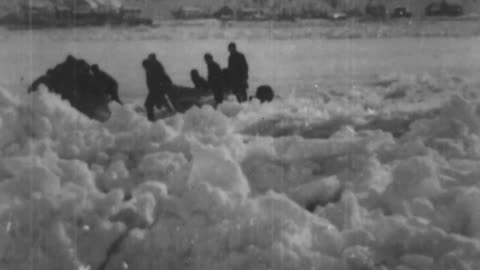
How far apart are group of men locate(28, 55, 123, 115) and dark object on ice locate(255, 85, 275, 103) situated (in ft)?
1.86

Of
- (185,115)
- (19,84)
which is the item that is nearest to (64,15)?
(19,84)

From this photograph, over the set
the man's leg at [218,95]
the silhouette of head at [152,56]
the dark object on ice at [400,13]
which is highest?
the dark object on ice at [400,13]

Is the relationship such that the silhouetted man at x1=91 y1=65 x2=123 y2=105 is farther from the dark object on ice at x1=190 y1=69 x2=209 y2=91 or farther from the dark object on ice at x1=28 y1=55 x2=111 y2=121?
the dark object on ice at x1=190 y1=69 x2=209 y2=91

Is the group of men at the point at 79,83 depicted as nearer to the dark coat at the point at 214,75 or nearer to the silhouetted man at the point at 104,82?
the silhouetted man at the point at 104,82

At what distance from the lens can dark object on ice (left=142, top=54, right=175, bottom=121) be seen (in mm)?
2674

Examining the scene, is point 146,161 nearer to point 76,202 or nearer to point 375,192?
point 76,202

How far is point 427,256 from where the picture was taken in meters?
2.62

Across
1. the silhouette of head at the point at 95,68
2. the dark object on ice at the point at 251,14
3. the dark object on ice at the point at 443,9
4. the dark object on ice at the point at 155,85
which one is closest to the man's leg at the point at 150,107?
the dark object on ice at the point at 155,85

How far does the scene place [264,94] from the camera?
2.71m

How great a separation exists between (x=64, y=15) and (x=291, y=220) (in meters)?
1.22

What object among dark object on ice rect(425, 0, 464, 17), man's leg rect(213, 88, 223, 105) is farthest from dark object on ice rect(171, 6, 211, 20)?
dark object on ice rect(425, 0, 464, 17)

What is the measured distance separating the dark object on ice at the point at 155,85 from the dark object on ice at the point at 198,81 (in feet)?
0.32

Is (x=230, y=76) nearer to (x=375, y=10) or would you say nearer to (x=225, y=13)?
(x=225, y=13)

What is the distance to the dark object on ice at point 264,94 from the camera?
270 centimetres
